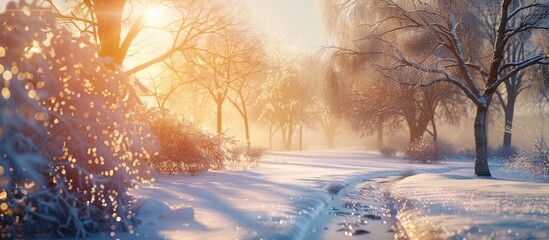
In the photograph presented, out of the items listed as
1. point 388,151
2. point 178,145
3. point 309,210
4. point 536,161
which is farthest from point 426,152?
point 309,210

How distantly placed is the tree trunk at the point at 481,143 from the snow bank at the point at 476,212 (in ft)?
15.1

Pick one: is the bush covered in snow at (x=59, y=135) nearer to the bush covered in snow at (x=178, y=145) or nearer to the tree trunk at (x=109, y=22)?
the bush covered in snow at (x=178, y=145)

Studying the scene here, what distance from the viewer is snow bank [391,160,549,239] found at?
5.65 meters

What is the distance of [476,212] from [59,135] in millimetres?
5835

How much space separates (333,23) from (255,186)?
10.2 m

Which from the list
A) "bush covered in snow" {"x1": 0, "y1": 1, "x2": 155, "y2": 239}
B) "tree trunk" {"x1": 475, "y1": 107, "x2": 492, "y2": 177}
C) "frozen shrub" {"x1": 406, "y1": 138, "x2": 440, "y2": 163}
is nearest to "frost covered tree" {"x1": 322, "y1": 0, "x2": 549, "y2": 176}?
"tree trunk" {"x1": 475, "y1": 107, "x2": 492, "y2": 177}

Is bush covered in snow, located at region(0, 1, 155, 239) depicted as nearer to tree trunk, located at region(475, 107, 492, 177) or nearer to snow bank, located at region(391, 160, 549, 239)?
snow bank, located at region(391, 160, 549, 239)

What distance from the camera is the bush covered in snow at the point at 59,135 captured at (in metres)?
4.99

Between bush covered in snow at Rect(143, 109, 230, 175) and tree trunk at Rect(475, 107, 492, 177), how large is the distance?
8.55m

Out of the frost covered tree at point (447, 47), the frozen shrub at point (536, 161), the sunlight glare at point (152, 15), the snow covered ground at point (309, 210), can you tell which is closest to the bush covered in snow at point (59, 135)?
the snow covered ground at point (309, 210)

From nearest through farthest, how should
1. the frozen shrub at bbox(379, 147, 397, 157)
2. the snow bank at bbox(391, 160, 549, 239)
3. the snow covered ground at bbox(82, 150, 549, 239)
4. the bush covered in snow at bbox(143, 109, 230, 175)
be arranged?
the snow bank at bbox(391, 160, 549, 239)
the snow covered ground at bbox(82, 150, 549, 239)
the bush covered in snow at bbox(143, 109, 230, 175)
the frozen shrub at bbox(379, 147, 397, 157)

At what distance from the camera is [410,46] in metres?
17.1

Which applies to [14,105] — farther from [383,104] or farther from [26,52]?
[383,104]

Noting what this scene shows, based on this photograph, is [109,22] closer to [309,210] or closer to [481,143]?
[309,210]
